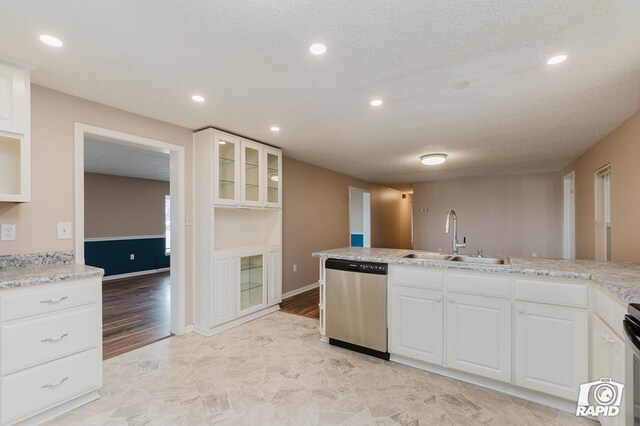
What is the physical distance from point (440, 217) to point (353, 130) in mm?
5018

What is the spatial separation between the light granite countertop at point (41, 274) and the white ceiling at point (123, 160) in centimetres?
201

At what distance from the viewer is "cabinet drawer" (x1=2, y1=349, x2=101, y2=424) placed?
5.66 ft

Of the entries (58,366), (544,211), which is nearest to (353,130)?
(58,366)

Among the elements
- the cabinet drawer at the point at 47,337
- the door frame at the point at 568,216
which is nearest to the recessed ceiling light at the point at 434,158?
the door frame at the point at 568,216

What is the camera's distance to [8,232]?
7.16 ft

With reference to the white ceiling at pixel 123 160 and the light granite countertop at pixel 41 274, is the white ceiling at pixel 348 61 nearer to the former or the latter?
the light granite countertop at pixel 41 274

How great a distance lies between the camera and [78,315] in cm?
201

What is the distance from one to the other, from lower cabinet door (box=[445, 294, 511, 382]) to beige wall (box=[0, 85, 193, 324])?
130 inches

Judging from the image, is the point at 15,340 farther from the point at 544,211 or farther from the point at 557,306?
the point at 544,211

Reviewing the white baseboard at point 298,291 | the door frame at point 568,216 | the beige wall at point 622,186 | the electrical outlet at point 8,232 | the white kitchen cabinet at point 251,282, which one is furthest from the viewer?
the door frame at point 568,216

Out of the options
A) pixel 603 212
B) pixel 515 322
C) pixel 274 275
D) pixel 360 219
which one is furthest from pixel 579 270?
pixel 360 219

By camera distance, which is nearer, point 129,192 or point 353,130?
point 353,130

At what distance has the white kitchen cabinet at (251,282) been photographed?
3676 mm

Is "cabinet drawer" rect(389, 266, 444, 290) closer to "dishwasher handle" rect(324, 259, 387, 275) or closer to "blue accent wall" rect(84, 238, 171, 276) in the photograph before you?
"dishwasher handle" rect(324, 259, 387, 275)
